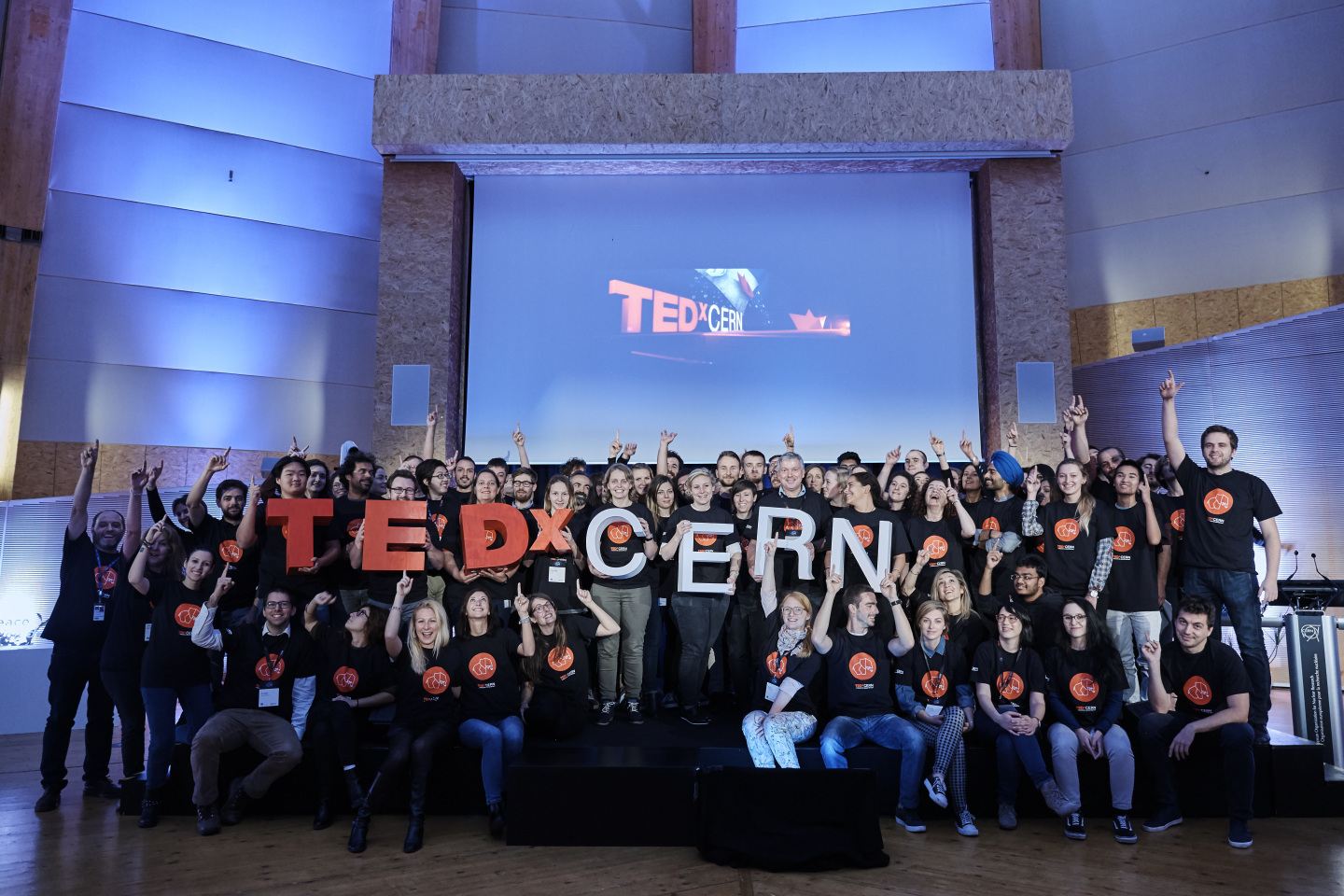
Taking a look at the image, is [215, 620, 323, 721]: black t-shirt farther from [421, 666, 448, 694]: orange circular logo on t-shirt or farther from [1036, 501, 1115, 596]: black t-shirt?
[1036, 501, 1115, 596]: black t-shirt

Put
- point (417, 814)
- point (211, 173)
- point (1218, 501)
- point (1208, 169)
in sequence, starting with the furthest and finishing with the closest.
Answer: point (1208, 169) → point (211, 173) → point (1218, 501) → point (417, 814)

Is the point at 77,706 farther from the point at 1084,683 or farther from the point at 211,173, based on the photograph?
the point at 211,173

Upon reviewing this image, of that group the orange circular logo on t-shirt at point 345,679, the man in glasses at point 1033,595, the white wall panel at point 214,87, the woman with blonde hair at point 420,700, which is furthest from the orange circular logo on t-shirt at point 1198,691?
the white wall panel at point 214,87

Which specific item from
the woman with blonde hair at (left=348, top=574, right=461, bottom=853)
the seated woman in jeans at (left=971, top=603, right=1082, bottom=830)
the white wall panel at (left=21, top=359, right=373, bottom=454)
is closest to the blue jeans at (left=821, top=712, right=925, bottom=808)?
the seated woman in jeans at (left=971, top=603, right=1082, bottom=830)

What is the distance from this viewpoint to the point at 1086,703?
5086 millimetres

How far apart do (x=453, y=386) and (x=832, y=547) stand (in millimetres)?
4950

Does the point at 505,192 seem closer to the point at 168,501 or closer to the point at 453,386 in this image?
the point at 453,386

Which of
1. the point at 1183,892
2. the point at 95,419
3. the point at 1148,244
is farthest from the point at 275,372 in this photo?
the point at 1148,244

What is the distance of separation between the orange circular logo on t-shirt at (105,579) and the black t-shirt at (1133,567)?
→ 21.2 ft

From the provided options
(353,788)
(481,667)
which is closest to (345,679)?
(353,788)

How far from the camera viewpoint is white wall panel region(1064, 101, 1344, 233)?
977cm

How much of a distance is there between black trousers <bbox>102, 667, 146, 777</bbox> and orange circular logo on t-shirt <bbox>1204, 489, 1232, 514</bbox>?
678 centimetres

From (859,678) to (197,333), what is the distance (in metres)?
8.48

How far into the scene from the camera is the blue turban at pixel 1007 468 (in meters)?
6.24
